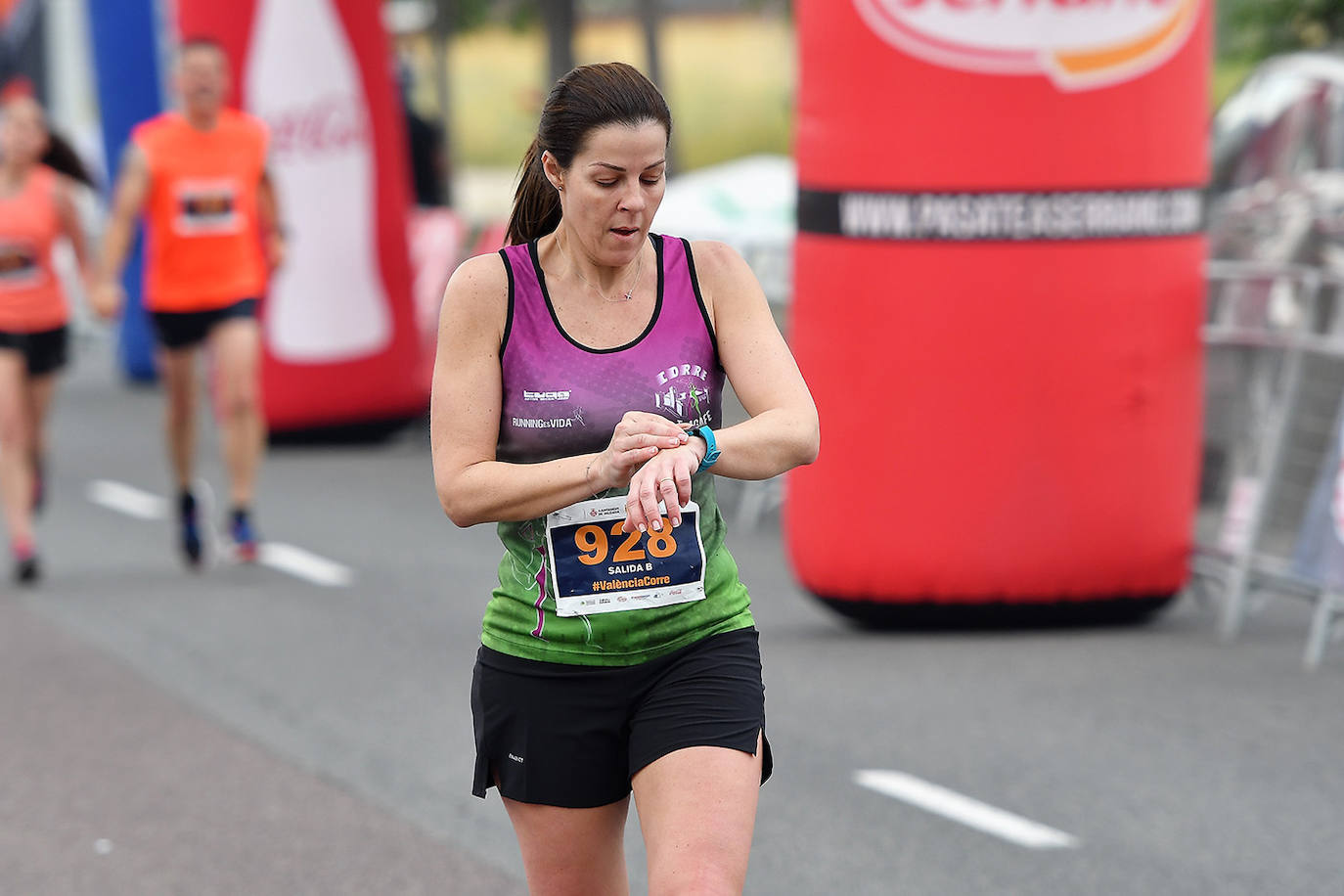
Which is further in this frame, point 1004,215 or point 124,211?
point 124,211

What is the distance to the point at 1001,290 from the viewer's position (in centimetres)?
768

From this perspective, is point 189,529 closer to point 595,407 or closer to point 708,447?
point 595,407

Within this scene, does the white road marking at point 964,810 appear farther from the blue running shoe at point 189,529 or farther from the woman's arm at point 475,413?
the blue running shoe at point 189,529

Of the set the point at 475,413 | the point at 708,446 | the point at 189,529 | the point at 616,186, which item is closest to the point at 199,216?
the point at 189,529

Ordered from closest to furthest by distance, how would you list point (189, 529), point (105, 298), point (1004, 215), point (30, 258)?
point (1004, 215) < point (105, 298) < point (30, 258) < point (189, 529)

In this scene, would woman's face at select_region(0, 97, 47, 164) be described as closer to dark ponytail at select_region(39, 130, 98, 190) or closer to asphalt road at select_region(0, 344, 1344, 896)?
dark ponytail at select_region(39, 130, 98, 190)

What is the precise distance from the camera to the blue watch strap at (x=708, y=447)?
3260mm

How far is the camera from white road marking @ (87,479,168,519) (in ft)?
37.4

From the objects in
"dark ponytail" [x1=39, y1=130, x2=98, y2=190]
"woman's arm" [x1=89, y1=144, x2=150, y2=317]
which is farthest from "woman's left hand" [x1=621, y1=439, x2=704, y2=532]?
"dark ponytail" [x1=39, y1=130, x2=98, y2=190]

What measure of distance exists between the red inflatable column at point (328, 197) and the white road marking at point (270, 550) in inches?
64.4

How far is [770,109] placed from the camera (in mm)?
39094

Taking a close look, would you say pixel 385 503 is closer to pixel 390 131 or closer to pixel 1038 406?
pixel 390 131

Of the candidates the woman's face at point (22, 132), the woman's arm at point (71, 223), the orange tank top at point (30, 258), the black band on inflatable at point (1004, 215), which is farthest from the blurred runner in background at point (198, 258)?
the black band on inflatable at point (1004, 215)

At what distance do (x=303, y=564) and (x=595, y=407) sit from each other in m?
6.57
